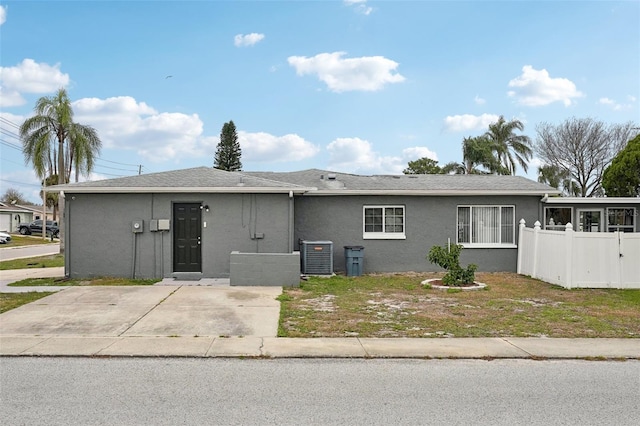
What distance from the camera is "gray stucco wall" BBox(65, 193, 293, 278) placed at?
1258 centimetres

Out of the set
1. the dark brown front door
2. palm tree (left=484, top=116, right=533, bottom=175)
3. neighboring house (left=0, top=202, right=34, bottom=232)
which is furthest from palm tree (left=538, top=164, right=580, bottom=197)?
neighboring house (left=0, top=202, right=34, bottom=232)

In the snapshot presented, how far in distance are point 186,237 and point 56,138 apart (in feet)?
56.1

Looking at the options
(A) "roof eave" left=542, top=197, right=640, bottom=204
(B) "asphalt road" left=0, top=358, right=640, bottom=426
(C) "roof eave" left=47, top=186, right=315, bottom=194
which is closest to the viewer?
(B) "asphalt road" left=0, top=358, right=640, bottom=426

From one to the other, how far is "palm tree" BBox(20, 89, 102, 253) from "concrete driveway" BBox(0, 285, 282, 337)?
1690cm

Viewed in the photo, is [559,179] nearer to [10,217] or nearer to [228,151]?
[228,151]

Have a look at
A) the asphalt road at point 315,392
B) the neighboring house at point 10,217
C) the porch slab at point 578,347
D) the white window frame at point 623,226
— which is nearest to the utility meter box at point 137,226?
the asphalt road at point 315,392

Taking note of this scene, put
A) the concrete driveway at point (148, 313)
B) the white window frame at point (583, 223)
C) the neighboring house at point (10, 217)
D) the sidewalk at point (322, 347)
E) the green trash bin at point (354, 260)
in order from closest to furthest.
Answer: the sidewalk at point (322, 347) < the concrete driveway at point (148, 313) < the green trash bin at point (354, 260) < the white window frame at point (583, 223) < the neighboring house at point (10, 217)

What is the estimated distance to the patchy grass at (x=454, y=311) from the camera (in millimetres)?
7258

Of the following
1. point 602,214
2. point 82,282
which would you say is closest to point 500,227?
point 602,214

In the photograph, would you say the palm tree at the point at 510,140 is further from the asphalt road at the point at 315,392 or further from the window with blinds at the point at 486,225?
the asphalt road at the point at 315,392

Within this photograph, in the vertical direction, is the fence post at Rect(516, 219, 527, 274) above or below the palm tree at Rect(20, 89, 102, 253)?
below

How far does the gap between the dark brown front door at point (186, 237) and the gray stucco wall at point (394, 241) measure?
314cm

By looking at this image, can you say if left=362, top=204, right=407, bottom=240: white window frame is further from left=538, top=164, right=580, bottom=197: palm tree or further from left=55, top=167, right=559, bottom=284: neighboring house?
left=538, top=164, right=580, bottom=197: palm tree

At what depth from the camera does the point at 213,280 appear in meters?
12.3
